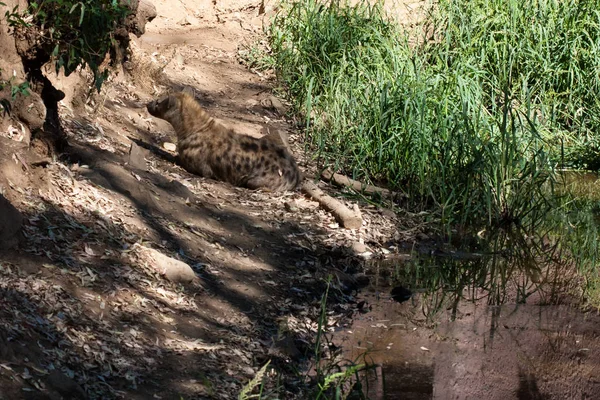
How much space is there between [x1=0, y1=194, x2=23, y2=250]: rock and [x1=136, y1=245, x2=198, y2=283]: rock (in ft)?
3.14

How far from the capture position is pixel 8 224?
536 cm

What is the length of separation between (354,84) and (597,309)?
379 cm

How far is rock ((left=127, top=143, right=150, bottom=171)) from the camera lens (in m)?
7.90

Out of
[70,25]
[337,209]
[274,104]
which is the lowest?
[337,209]

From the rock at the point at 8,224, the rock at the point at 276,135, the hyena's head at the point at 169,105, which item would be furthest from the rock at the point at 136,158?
the rock at the point at 8,224

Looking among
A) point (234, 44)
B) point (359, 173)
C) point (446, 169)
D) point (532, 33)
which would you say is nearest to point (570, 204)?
point (446, 169)

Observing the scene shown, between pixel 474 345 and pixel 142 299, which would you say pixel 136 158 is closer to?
pixel 142 299

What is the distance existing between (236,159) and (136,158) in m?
0.94

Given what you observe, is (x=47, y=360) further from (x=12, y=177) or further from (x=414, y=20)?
(x=414, y=20)

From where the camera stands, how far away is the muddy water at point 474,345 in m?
5.86

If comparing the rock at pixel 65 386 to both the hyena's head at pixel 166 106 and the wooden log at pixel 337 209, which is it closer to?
the wooden log at pixel 337 209

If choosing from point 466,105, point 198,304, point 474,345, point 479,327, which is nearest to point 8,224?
point 198,304

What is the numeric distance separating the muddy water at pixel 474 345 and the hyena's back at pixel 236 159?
1530 millimetres

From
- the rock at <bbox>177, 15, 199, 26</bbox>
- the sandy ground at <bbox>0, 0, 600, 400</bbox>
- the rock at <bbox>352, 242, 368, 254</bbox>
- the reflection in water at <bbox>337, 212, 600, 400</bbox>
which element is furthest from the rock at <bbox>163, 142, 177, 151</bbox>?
the rock at <bbox>177, 15, 199, 26</bbox>
